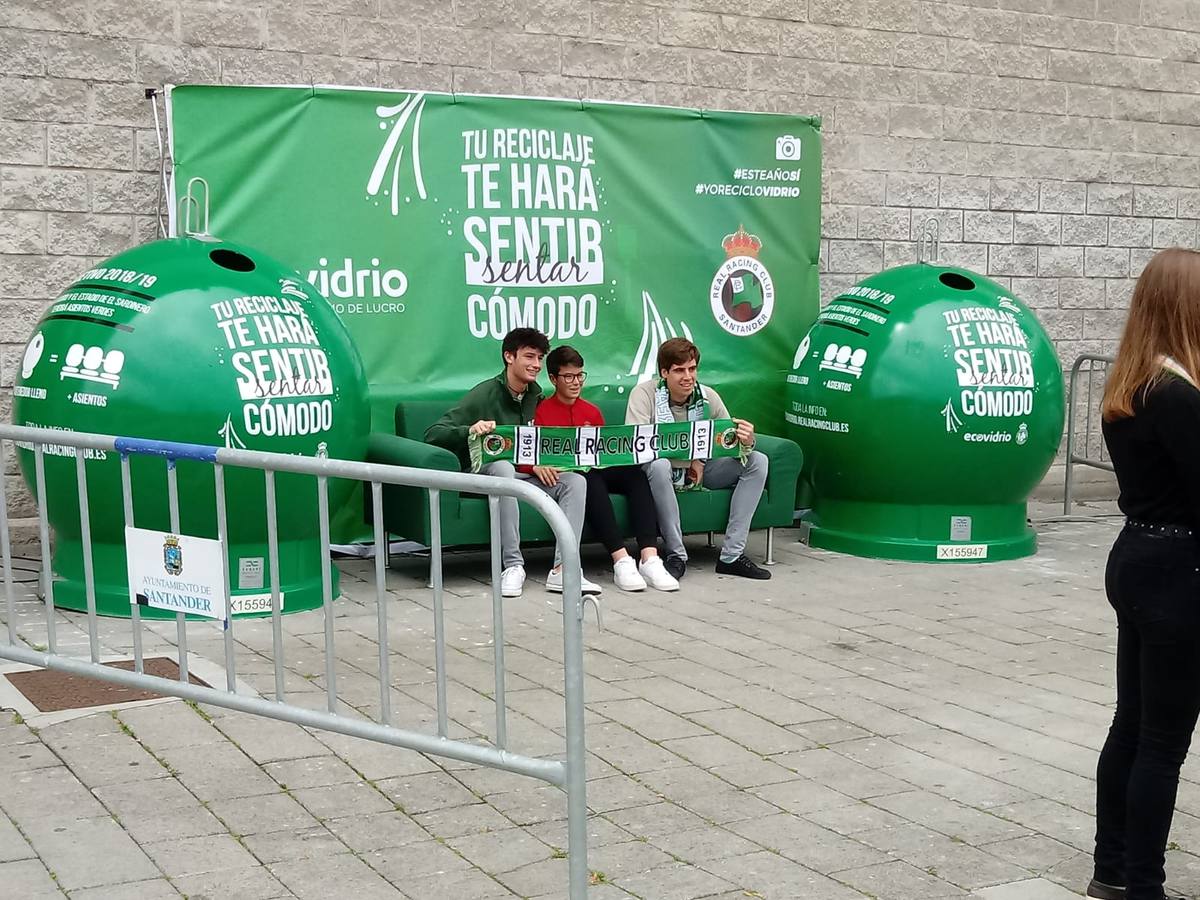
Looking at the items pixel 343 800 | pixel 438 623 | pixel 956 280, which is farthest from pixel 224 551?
pixel 956 280

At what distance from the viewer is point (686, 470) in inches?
327

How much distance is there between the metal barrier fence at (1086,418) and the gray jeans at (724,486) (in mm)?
3202

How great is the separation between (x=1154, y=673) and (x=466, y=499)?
175 inches

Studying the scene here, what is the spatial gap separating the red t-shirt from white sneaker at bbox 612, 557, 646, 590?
0.77 m

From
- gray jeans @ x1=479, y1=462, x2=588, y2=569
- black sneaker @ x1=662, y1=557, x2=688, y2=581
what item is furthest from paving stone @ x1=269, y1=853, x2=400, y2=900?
Result: black sneaker @ x1=662, y1=557, x2=688, y2=581

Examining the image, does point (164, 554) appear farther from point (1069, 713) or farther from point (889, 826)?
point (1069, 713)

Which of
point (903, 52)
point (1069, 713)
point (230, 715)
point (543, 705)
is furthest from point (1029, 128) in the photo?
point (230, 715)

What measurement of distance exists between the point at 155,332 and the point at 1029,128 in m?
7.14

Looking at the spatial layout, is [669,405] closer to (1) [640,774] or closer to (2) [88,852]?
(1) [640,774]

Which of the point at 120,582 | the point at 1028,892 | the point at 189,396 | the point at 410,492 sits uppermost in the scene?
the point at 189,396

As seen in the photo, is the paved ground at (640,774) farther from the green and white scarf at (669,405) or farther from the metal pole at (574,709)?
the green and white scarf at (669,405)

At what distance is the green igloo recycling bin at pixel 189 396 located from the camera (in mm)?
6629

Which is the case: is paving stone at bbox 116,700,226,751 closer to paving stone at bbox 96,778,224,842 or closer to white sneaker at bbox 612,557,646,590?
paving stone at bbox 96,778,224,842

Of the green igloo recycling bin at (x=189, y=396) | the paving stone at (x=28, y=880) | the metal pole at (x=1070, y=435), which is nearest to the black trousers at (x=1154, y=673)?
the paving stone at (x=28, y=880)
